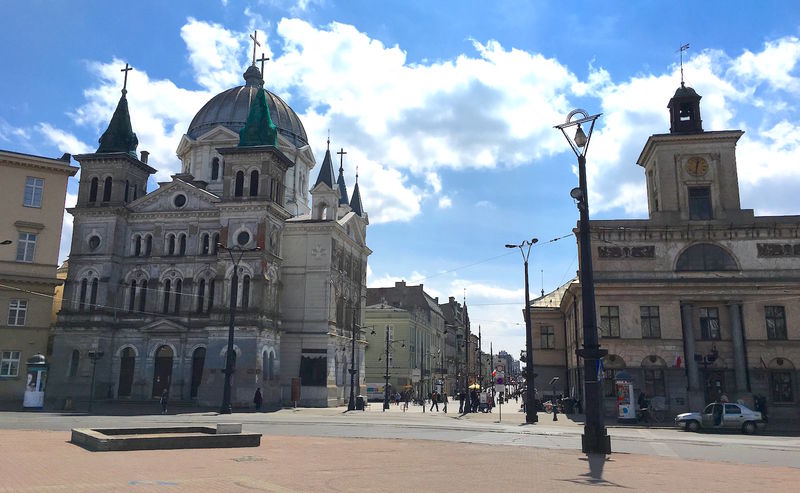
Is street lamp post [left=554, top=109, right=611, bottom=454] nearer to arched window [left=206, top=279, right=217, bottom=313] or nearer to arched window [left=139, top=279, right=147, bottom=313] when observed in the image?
arched window [left=206, top=279, right=217, bottom=313]

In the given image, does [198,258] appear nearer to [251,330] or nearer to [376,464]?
[251,330]

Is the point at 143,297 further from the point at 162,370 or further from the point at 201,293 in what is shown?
the point at 162,370

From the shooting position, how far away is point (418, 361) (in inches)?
3607

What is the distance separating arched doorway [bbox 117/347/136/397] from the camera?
5100cm

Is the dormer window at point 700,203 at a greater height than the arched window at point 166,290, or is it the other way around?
the dormer window at point 700,203

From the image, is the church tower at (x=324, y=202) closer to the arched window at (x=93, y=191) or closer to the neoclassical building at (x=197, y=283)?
the neoclassical building at (x=197, y=283)

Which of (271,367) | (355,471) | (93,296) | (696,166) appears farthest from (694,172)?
(93,296)

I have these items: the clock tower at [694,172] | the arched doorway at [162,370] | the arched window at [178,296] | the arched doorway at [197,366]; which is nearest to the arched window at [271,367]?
the arched doorway at [197,366]

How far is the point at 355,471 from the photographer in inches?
534

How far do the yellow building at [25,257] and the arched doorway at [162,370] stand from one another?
8.30 metres

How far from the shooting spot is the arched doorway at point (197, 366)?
164 feet

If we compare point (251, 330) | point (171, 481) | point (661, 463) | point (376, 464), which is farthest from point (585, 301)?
point (251, 330)

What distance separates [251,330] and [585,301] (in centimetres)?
3528

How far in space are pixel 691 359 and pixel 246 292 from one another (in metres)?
32.4
